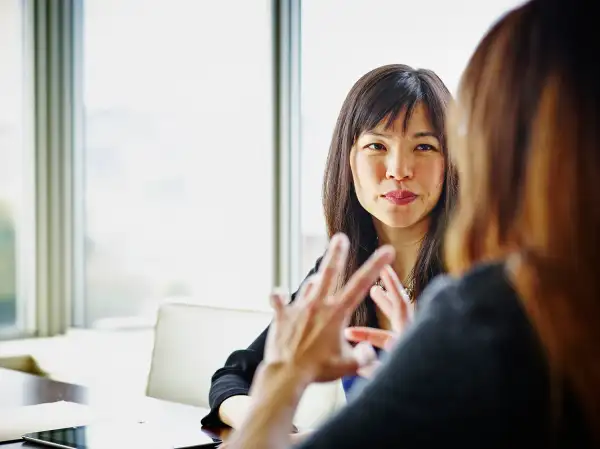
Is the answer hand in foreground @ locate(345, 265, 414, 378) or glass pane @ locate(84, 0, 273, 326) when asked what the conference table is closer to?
hand in foreground @ locate(345, 265, 414, 378)

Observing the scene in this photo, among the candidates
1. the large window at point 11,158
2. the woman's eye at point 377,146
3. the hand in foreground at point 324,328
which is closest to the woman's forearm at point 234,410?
the woman's eye at point 377,146

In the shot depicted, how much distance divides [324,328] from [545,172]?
33 cm

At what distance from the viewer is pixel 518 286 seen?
709mm

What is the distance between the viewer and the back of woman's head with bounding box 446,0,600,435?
2.29 feet

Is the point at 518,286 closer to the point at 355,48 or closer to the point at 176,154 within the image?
the point at 355,48

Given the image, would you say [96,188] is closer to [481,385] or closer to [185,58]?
[185,58]

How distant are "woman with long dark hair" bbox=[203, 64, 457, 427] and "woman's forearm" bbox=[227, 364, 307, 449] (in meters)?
0.82

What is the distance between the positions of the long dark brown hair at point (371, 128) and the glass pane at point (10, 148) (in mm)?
2397

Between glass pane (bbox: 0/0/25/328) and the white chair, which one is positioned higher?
glass pane (bbox: 0/0/25/328)

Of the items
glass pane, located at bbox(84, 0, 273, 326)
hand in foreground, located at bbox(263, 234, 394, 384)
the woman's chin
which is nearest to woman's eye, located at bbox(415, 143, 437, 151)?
the woman's chin

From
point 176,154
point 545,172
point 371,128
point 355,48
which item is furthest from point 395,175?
point 176,154

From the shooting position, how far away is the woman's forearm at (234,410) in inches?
65.8

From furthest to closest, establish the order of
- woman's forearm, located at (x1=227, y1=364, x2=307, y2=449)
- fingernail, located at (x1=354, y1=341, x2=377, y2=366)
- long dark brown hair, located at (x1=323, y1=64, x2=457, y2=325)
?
long dark brown hair, located at (x1=323, y1=64, x2=457, y2=325) → fingernail, located at (x1=354, y1=341, x2=377, y2=366) → woman's forearm, located at (x1=227, y1=364, x2=307, y2=449)

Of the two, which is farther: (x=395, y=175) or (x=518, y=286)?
(x=395, y=175)
